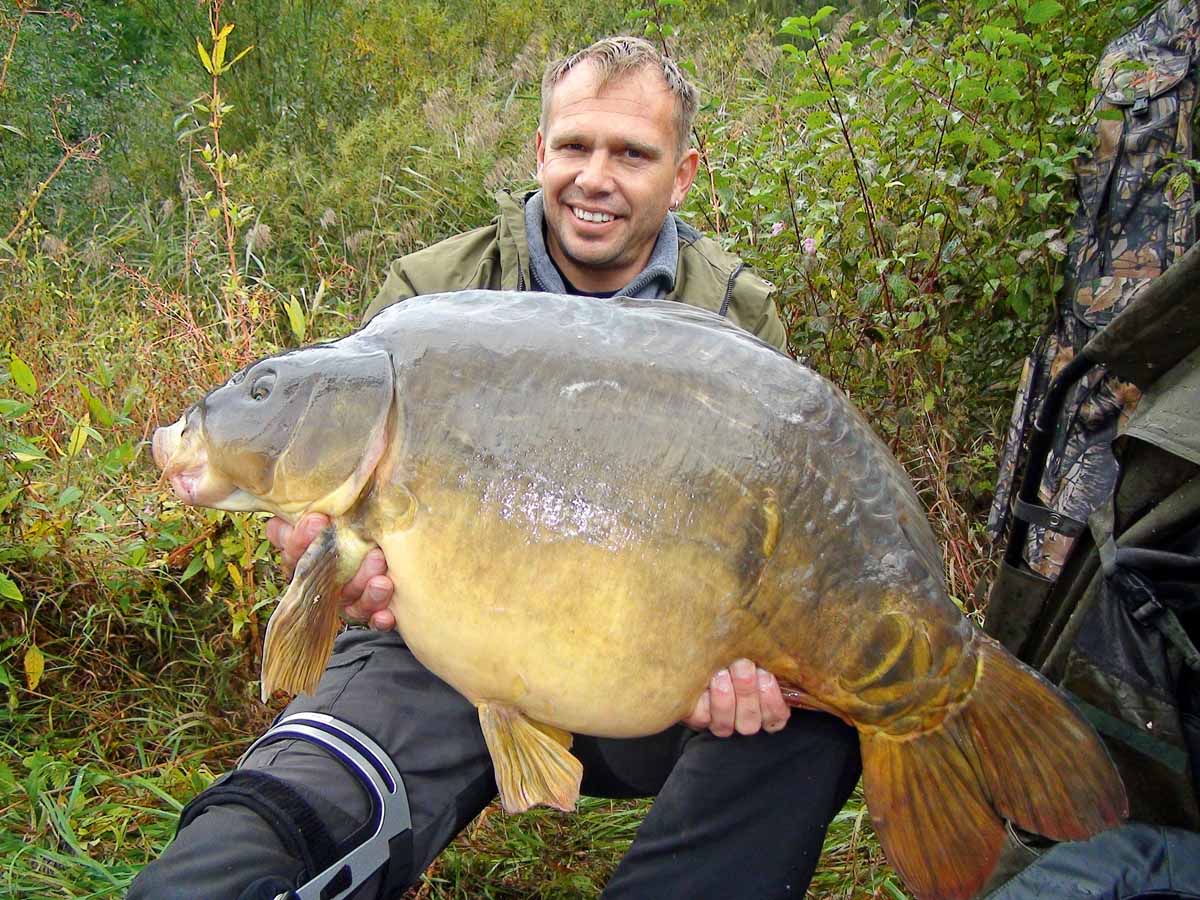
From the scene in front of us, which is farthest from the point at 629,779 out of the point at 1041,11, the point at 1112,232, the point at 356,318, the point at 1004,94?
the point at 356,318

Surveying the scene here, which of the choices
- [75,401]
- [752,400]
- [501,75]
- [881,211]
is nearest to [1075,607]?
[752,400]

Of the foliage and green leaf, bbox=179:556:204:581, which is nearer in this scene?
the foliage

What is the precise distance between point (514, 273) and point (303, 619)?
0.84m

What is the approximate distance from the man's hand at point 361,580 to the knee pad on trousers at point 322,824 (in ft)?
0.61

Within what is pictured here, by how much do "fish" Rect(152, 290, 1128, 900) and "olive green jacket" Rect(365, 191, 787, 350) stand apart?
63 cm

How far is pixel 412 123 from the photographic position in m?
4.41

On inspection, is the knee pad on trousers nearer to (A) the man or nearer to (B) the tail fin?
(A) the man

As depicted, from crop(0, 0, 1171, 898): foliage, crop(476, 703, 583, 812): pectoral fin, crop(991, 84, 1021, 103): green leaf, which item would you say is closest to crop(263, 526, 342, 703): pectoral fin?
crop(476, 703, 583, 812): pectoral fin

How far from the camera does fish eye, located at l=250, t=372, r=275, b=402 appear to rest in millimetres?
1360

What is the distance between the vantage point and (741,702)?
4.40 feet

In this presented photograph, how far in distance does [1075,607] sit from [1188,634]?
160mm

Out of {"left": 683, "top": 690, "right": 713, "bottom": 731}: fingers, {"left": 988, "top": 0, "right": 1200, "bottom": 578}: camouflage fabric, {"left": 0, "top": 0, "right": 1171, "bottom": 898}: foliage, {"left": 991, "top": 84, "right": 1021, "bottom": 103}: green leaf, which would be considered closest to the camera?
{"left": 683, "top": 690, "right": 713, "bottom": 731}: fingers

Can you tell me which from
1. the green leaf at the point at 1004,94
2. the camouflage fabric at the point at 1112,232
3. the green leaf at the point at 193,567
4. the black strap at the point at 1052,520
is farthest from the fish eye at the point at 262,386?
the green leaf at the point at 1004,94

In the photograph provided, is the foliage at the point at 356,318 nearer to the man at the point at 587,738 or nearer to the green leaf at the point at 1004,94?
the green leaf at the point at 1004,94
